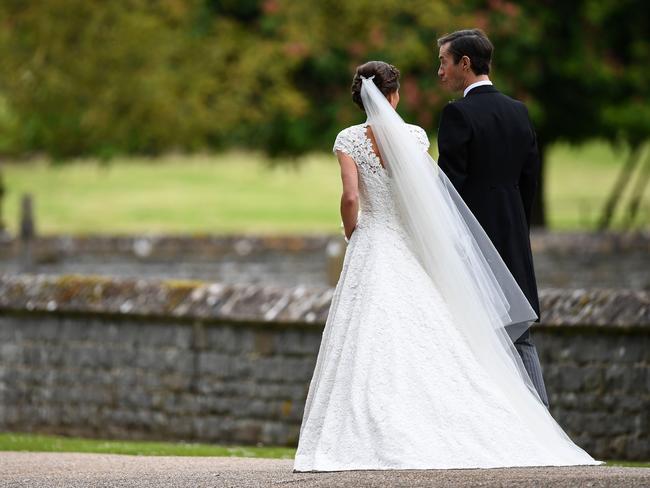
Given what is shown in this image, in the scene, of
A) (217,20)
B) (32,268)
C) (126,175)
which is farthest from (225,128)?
(126,175)

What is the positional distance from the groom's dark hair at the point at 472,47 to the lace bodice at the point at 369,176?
424 mm

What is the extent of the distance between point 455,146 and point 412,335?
37.0 inches

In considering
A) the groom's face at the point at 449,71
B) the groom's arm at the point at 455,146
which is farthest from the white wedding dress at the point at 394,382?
the groom's face at the point at 449,71

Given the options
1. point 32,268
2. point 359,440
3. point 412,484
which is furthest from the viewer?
point 32,268

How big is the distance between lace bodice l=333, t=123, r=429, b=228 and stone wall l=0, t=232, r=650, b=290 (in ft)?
33.7

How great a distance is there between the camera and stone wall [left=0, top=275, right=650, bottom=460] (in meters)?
8.90

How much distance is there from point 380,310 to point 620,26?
61.0ft

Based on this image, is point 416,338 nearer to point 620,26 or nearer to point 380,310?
point 380,310

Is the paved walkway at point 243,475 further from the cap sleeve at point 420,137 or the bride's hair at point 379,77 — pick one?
the bride's hair at point 379,77

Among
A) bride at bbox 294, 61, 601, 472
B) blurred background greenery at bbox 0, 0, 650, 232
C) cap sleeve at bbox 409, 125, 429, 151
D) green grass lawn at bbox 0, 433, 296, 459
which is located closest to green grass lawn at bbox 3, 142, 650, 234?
blurred background greenery at bbox 0, 0, 650, 232

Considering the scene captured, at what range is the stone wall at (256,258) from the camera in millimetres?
17234

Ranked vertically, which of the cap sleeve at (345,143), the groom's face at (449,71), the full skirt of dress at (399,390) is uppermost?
the groom's face at (449,71)

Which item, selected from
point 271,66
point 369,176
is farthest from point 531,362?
point 271,66

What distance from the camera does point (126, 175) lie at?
6600 cm
